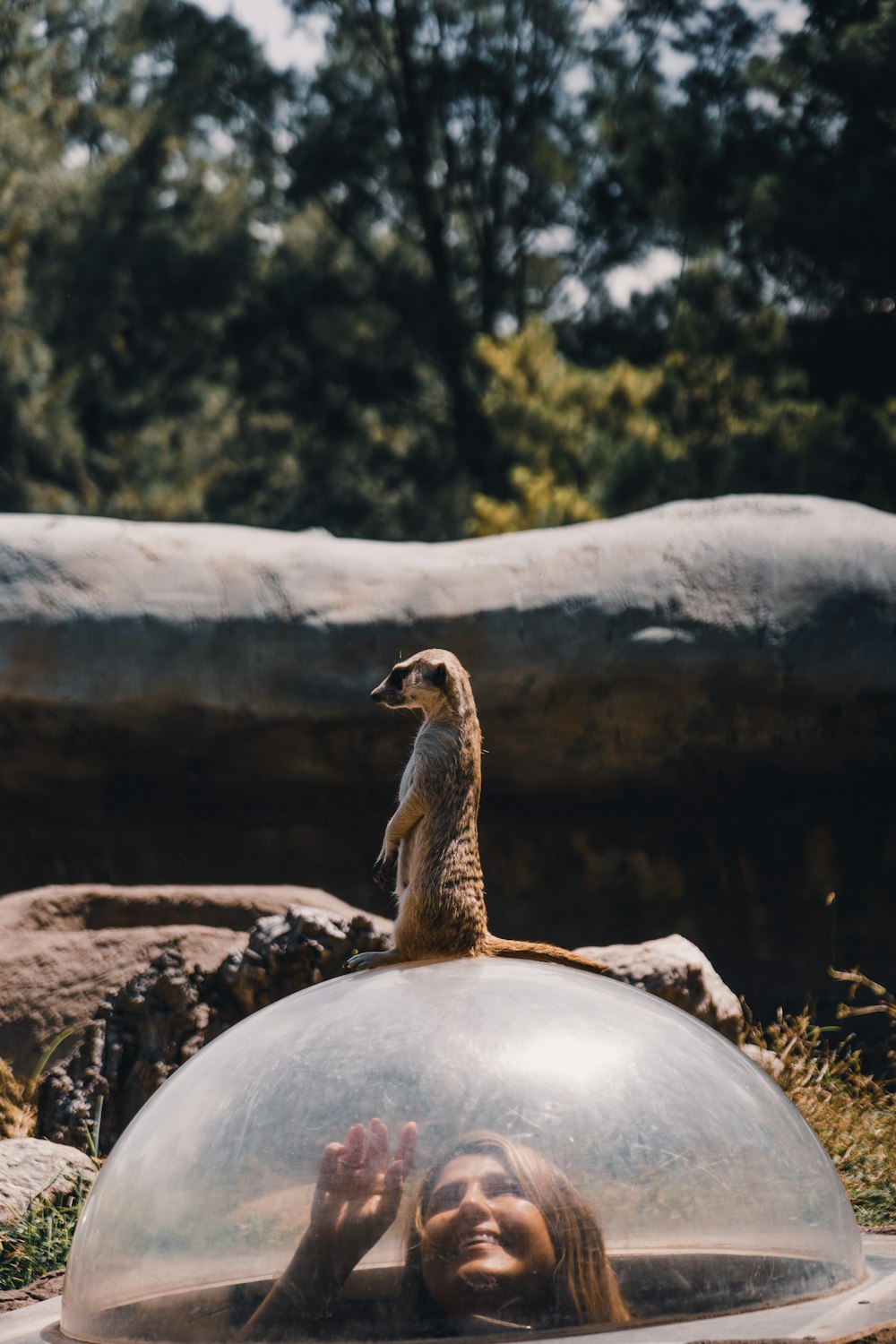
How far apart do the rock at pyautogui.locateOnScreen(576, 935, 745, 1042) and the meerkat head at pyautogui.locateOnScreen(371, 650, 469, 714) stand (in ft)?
9.41

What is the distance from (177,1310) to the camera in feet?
8.29

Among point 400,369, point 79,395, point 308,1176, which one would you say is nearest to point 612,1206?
point 308,1176

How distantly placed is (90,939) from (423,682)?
13.6 feet

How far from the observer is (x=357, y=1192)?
2.38 m

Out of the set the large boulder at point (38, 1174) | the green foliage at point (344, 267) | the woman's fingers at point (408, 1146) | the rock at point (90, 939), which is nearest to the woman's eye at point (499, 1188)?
the woman's fingers at point (408, 1146)

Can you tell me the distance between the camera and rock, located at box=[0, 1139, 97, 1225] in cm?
480

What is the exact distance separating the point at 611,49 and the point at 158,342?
6.95m

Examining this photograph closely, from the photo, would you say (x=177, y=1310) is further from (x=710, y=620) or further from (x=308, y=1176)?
(x=710, y=620)

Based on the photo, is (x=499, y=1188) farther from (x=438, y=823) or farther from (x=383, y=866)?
(x=383, y=866)

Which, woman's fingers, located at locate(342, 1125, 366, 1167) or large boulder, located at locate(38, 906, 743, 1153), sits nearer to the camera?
woman's fingers, located at locate(342, 1125, 366, 1167)

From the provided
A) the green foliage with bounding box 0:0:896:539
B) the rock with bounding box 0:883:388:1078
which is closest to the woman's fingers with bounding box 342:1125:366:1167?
the rock with bounding box 0:883:388:1078

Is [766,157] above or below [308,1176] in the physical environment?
above

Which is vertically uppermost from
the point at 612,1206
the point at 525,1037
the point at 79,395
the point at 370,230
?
the point at 370,230

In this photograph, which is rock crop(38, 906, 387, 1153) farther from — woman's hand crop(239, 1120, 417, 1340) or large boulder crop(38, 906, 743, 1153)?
woman's hand crop(239, 1120, 417, 1340)
